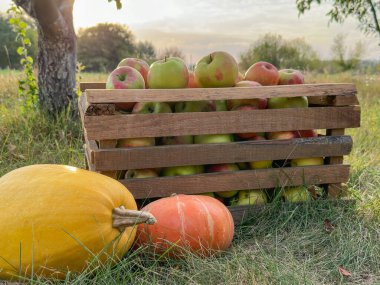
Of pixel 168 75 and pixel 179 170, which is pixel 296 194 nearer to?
pixel 179 170

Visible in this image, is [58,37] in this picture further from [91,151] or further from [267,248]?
[267,248]

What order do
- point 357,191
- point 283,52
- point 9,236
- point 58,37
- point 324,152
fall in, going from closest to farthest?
point 9,236 → point 324,152 → point 357,191 → point 58,37 → point 283,52

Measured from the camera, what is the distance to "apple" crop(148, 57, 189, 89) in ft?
8.30

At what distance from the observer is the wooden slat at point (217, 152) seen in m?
2.38

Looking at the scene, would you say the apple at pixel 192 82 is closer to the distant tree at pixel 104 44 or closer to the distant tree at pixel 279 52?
the distant tree at pixel 279 52

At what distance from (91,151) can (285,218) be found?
114 cm

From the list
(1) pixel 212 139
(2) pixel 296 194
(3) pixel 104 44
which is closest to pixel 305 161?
(2) pixel 296 194

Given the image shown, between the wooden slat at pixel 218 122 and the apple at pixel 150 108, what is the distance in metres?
0.10

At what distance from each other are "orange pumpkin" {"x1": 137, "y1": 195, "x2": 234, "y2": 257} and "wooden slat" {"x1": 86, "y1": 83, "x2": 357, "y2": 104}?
1.81ft

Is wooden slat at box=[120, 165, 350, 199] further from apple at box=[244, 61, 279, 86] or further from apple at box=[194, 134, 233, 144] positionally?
apple at box=[244, 61, 279, 86]

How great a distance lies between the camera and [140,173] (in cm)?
252

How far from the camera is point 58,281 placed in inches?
72.5

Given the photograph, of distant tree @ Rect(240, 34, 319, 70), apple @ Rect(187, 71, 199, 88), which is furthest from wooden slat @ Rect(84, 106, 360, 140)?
distant tree @ Rect(240, 34, 319, 70)

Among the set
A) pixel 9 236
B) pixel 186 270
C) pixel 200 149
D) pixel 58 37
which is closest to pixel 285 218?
pixel 200 149
